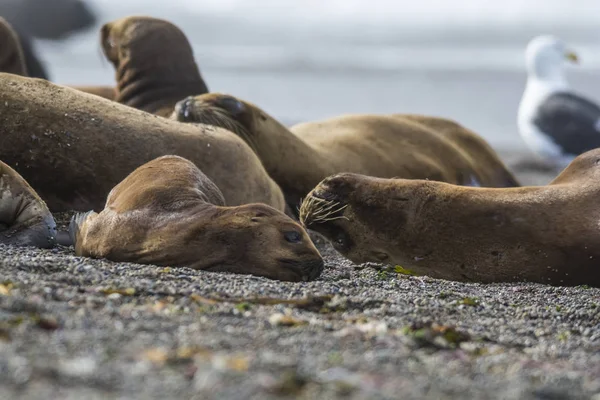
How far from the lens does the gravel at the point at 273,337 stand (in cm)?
261

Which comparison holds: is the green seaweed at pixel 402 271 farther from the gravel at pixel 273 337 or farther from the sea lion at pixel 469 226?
the gravel at pixel 273 337

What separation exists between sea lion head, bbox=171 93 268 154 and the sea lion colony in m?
0.16

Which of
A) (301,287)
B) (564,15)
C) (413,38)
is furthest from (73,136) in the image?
(564,15)

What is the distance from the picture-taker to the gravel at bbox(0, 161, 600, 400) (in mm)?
2605

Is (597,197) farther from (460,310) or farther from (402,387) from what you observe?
(402,387)

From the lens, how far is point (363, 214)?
A: 5.36 metres

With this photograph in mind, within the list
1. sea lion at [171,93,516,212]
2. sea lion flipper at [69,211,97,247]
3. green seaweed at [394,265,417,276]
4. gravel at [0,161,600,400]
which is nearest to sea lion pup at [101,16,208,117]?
sea lion at [171,93,516,212]

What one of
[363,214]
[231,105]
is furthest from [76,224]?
[231,105]

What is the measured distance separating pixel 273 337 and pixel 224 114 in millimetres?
4281

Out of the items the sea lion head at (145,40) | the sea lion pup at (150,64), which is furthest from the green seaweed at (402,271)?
the sea lion head at (145,40)

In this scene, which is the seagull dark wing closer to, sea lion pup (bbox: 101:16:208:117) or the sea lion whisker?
sea lion pup (bbox: 101:16:208:117)

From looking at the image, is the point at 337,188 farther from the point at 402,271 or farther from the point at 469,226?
the point at 469,226

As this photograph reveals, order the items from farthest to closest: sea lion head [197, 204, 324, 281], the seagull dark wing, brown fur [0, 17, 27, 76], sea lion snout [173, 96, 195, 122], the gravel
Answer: the seagull dark wing → brown fur [0, 17, 27, 76] → sea lion snout [173, 96, 195, 122] → sea lion head [197, 204, 324, 281] → the gravel

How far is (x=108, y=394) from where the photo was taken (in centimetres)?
245
